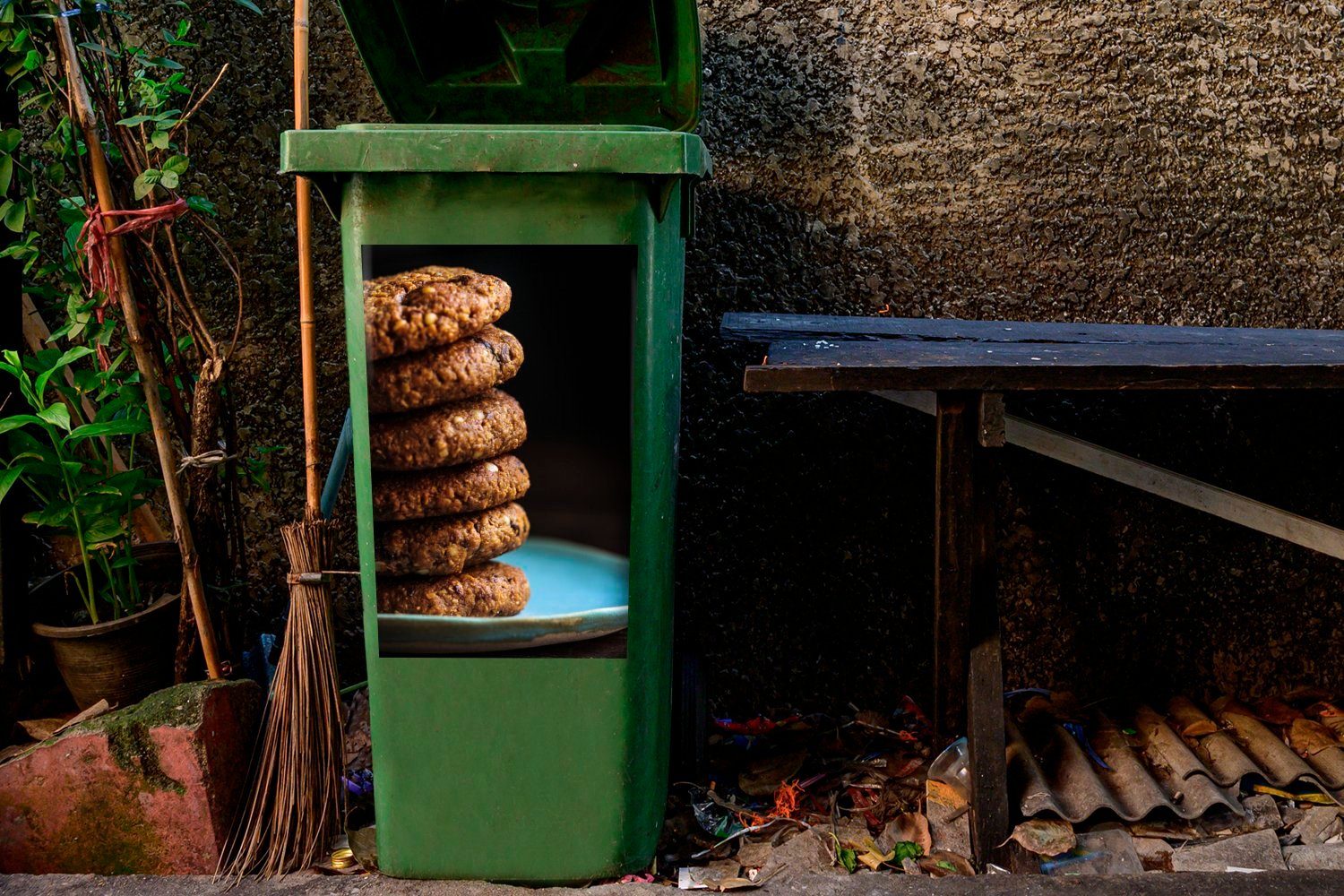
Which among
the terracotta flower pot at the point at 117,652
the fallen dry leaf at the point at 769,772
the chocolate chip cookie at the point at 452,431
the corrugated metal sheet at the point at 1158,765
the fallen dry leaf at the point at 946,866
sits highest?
the chocolate chip cookie at the point at 452,431

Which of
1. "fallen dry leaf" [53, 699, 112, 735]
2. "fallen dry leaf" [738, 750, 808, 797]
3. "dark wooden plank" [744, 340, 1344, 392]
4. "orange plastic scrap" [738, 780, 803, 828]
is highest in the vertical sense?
"dark wooden plank" [744, 340, 1344, 392]

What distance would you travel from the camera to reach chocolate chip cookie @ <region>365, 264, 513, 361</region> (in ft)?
5.44

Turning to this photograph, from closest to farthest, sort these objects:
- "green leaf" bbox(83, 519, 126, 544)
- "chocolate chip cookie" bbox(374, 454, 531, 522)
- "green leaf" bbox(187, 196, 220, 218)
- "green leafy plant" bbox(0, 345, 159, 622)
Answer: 1. "chocolate chip cookie" bbox(374, 454, 531, 522)
2. "green leafy plant" bbox(0, 345, 159, 622)
3. "green leaf" bbox(83, 519, 126, 544)
4. "green leaf" bbox(187, 196, 220, 218)

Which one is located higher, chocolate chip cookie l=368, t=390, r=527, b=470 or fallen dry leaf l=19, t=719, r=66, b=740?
chocolate chip cookie l=368, t=390, r=527, b=470

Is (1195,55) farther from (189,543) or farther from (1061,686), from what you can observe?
(189,543)

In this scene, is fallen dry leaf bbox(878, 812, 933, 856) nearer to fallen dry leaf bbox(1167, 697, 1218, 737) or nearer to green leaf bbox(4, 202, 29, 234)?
fallen dry leaf bbox(1167, 697, 1218, 737)

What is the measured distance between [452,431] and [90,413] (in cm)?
117

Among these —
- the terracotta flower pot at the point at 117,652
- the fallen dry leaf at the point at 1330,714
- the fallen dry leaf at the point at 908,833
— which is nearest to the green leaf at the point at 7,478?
the terracotta flower pot at the point at 117,652

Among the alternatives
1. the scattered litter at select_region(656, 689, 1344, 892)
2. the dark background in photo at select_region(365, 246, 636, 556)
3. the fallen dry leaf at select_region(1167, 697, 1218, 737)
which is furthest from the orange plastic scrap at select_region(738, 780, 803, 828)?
the fallen dry leaf at select_region(1167, 697, 1218, 737)

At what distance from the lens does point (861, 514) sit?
8.34 ft

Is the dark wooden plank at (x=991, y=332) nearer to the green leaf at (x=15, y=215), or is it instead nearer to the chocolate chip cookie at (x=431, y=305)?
the chocolate chip cookie at (x=431, y=305)

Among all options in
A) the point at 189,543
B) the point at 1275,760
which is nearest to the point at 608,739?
the point at 189,543

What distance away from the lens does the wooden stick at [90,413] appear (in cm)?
233

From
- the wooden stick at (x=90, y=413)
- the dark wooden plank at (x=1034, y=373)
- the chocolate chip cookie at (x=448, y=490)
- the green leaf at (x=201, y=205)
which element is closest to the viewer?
the dark wooden plank at (x=1034, y=373)
